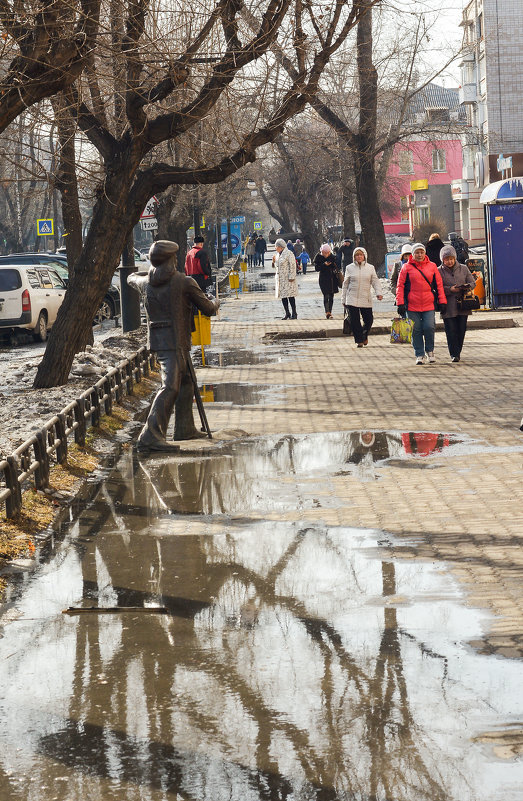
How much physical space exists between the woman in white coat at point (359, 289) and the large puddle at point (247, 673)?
11850 millimetres

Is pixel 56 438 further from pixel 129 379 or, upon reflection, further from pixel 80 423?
pixel 129 379

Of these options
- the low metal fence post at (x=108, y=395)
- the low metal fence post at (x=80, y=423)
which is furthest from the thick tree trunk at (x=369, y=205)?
the low metal fence post at (x=80, y=423)

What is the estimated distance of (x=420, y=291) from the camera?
16.3 metres

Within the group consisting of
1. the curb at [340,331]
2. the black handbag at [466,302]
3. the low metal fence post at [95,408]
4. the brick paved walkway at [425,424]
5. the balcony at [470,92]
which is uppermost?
the balcony at [470,92]

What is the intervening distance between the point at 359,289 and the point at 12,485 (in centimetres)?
1254

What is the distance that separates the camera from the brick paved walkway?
6.61 m

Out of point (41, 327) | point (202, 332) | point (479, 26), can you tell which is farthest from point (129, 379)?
point (479, 26)

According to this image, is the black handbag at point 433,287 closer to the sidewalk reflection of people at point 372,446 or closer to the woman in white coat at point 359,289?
the woman in white coat at point 359,289

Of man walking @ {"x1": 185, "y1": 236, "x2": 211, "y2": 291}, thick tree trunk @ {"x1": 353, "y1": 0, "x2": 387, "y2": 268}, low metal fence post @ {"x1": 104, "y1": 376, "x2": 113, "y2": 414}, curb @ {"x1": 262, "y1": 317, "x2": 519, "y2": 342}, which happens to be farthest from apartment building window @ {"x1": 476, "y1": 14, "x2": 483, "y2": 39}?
low metal fence post @ {"x1": 104, "y1": 376, "x2": 113, "y2": 414}

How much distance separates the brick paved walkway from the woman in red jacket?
660 mm

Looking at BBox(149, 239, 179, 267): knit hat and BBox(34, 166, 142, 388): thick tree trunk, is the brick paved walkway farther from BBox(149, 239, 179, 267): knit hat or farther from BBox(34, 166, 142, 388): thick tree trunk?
BBox(34, 166, 142, 388): thick tree trunk

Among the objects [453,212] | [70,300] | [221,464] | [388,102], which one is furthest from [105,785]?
[453,212]

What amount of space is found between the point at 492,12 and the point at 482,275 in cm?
3448

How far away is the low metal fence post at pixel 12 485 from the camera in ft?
25.0
